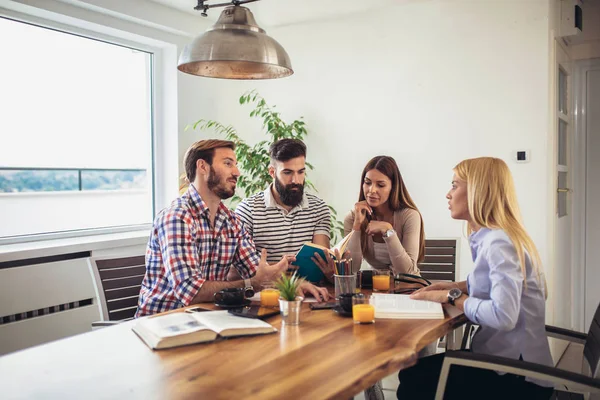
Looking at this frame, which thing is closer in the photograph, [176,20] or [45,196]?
[45,196]

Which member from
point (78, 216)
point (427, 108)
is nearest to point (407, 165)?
point (427, 108)

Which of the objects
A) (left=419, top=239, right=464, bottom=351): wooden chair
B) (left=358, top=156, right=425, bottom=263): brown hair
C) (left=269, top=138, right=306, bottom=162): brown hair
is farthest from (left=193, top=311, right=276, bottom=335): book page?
(left=419, top=239, right=464, bottom=351): wooden chair

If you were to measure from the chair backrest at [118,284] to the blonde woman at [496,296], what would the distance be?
1.21 meters

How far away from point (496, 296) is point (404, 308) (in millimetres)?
343

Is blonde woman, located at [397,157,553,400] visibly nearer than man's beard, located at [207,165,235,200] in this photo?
Yes

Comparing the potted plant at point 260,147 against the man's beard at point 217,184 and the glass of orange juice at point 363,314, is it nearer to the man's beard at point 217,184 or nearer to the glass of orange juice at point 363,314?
the man's beard at point 217,184

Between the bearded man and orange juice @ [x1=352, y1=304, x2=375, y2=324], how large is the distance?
1.07 meters

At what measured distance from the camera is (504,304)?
69.8 inches

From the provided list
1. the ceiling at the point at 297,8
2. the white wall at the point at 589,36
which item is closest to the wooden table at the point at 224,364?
the ceiling at the point at 297,8

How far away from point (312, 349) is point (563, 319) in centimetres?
338

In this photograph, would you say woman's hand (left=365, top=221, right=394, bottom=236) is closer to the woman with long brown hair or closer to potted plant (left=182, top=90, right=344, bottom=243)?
the woman with long brown hair

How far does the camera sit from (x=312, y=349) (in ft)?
5.16

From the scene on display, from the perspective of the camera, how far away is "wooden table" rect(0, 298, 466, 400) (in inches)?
50.0

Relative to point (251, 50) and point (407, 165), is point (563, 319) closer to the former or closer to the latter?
point (407, 165)
